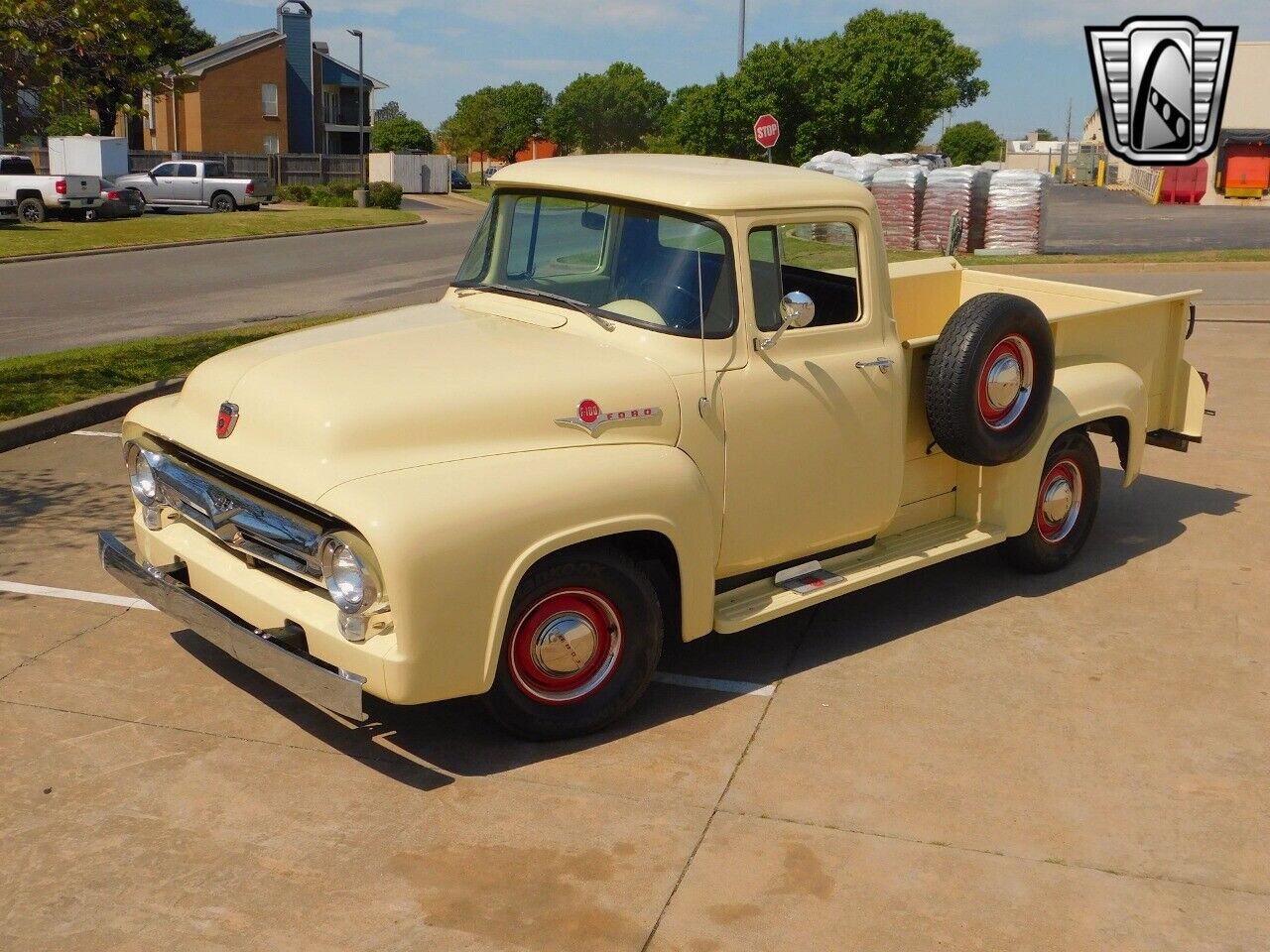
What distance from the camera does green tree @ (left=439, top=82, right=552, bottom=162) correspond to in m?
93.4

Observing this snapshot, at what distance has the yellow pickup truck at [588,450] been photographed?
14.9 feet

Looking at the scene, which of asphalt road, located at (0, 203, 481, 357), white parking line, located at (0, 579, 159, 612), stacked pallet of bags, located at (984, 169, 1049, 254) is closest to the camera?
white parking line, located at (0, 579, 159, 612)

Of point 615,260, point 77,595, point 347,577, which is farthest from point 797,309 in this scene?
point 77,595

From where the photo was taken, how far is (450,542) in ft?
14.5

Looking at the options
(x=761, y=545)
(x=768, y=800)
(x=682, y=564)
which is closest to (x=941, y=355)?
(x=761, y=545)

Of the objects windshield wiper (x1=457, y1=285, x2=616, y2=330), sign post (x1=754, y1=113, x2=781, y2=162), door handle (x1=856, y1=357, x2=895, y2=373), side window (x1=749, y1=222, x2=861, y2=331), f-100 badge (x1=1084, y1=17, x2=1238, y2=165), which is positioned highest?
f-100 badge (x1=1084, y1=17, x2=1238, y2=165)

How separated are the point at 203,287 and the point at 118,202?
16142 millimetres

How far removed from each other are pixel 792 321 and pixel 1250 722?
2377mm

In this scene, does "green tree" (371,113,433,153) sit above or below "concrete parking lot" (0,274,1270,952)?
above

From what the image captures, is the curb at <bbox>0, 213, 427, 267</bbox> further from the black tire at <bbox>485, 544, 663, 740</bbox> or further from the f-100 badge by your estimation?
the black tire at <bbox>485, 544, 663, 740</bbox>

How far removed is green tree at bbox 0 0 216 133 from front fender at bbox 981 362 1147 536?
22.4 feet

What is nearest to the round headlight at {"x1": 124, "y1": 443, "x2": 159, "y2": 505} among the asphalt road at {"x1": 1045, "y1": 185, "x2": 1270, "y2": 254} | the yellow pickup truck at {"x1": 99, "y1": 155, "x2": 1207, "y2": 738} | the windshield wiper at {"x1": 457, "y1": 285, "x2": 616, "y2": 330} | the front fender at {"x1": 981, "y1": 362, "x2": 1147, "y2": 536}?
the yellow pickup truck at {"x1": 99, "y1": 155, "x2": 1207, "y2": 738}

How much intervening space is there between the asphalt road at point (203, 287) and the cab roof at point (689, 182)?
956cm

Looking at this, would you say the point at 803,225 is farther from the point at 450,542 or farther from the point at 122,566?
the point at 122,566
